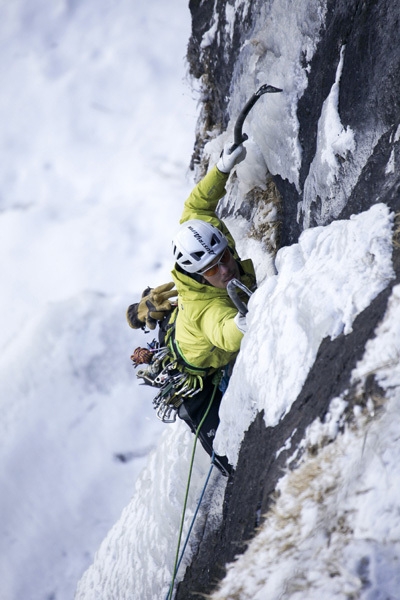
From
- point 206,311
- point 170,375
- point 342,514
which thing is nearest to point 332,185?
point 206,311

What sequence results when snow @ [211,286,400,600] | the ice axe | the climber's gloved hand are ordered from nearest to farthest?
snow @ [211,286,400,600] → the climber's gloved hand → the ice axe

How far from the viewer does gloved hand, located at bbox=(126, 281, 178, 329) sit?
4.27 metres

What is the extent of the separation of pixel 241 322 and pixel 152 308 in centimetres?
159

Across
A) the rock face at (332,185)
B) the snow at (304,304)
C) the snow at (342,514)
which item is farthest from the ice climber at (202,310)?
the snow at (342,514)

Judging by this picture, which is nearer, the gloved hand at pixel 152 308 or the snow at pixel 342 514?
the snow at pixel 342 514

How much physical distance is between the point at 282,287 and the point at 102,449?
25.8 ft

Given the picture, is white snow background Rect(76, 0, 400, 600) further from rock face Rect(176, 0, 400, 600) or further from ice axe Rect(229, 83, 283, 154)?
ice axe Rect(229, 83, 283, 154)

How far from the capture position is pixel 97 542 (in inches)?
337

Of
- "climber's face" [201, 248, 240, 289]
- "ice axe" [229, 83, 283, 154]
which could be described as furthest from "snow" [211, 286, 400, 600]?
"ice axe" [229, 83, 283, 154]

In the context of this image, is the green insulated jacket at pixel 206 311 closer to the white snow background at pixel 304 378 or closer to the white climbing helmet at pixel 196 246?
the white climbing helmet at pixel 196 246

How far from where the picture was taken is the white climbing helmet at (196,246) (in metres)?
3.24

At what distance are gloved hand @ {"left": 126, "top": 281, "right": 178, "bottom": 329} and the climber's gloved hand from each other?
58.0 inches

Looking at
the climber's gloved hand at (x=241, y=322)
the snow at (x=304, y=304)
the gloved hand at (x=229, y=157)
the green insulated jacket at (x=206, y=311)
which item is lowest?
the snow at (x=304, y=304)

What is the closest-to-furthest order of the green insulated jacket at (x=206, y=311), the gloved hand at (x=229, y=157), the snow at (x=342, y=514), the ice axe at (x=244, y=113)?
the snow at (x=342, y=514) < the green insulated jacket at (x=206, y=311) < the ice axe at (x=244, y=113) < the gloved hand at (x=229, y=157)
